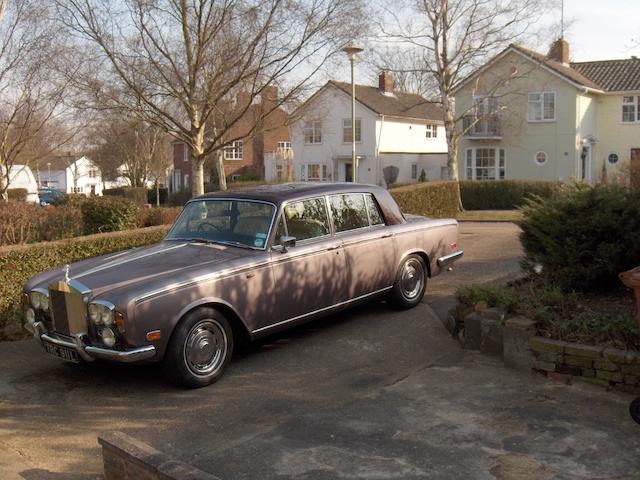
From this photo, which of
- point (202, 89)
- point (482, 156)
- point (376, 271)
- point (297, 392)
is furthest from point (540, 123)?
point (297, 392)

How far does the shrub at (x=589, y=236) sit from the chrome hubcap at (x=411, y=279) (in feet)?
4.70

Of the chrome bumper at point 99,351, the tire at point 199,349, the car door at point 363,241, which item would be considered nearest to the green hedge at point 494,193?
the car door at point 363,241

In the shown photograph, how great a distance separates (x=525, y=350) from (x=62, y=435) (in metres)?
3.84

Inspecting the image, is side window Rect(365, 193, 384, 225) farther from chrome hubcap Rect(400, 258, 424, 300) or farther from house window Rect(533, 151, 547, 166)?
house window Rect(533, 151, 547, 166)

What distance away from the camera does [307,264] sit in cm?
684

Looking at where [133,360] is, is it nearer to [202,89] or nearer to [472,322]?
[472,322]

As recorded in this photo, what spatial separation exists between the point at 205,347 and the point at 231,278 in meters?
0.65

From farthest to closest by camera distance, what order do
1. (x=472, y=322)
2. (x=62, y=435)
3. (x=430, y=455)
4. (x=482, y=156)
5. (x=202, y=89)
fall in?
(x=482, y=156)
(x=202, y=89)
(x=472, y=322)
(x=62, y=435)
(x=430, y=455)

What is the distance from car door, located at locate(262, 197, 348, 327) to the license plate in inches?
66.7

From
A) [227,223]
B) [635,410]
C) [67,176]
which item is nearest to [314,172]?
[227,223]

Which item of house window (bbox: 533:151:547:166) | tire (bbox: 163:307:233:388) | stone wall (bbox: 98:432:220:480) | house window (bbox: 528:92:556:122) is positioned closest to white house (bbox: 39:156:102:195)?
house window (bbox: 528:92:556:122)

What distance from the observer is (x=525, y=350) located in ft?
19.4

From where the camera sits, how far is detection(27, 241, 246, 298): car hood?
572cm

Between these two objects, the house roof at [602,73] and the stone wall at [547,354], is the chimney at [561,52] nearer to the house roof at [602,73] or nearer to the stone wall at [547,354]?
the house roof at [602,73]
